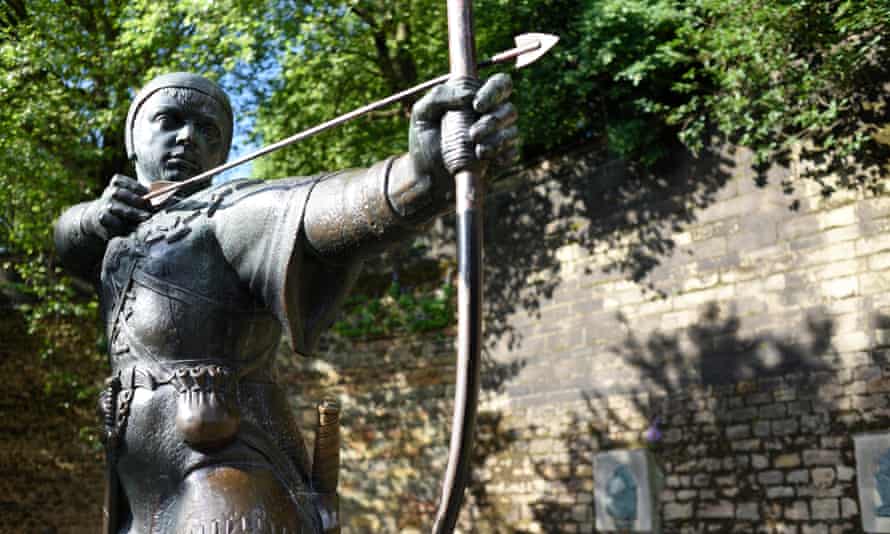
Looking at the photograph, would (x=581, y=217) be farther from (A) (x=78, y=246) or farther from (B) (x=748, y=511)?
(A) (x=78, y=246)

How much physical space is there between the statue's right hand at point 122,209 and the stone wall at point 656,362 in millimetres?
7498

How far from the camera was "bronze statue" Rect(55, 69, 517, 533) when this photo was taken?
2.15m

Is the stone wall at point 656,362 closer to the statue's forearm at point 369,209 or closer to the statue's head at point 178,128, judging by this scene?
the statue's head at point 178,128

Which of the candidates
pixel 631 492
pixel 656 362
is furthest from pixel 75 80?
pixel 631 492

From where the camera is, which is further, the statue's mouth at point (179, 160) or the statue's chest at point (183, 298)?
the statue's mouth at point (179, 160)

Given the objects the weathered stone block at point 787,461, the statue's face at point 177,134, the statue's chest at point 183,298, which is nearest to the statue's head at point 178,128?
the statue's face at point 177,134

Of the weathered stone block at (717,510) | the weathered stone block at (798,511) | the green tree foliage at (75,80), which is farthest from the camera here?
the green tree foliage at (75,80)

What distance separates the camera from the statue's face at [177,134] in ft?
8.48

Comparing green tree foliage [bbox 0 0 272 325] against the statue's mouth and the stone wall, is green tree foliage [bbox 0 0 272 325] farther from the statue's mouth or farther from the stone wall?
the statue's mouth

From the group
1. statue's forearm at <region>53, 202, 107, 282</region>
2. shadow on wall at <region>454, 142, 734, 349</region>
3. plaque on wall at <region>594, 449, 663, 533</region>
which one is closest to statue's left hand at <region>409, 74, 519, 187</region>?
statue's forearm at <region>53, 202, 107, 282</region>

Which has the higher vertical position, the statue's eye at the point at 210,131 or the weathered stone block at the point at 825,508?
the statue's eye at the point at 210,131

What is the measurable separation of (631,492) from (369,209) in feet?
27.5

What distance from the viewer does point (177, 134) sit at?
2.59 m

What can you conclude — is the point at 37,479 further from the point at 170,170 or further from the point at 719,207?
the point at 170,170
